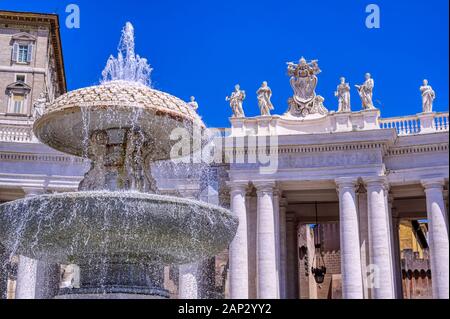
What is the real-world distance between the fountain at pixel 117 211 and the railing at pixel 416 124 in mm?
19013

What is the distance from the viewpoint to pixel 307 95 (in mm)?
34500

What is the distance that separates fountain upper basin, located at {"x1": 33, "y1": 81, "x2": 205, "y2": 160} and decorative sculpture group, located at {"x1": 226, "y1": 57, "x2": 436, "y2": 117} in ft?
62.4

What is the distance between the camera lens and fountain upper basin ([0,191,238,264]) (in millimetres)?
11789

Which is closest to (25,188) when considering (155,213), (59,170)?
(59,170)

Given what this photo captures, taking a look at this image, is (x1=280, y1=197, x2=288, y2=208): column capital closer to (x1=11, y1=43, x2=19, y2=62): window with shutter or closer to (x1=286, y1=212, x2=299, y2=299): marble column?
(x1=286, y1=212, x2=299, y2=299): marble column

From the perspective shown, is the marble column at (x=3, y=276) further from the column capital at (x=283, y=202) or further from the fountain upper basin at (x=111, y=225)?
the fountain upper basin at (x=111, y=225)

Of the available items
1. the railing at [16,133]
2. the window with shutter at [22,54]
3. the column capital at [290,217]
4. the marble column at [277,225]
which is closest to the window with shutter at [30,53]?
the window with shutter at [22,54]

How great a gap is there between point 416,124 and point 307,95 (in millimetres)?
5622

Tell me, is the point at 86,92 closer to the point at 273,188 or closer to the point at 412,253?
the point at 273,188

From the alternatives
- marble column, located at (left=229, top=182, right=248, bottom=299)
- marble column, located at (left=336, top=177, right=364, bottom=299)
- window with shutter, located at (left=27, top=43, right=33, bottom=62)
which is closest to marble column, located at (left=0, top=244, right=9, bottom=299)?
marble column, located at (left=229, top=182, right=248, bottom=299)

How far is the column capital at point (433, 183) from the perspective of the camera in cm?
3005

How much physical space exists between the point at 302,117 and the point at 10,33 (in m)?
35.1

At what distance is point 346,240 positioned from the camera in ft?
99.0

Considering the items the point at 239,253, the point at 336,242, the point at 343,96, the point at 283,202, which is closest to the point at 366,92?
the point at 343,96
